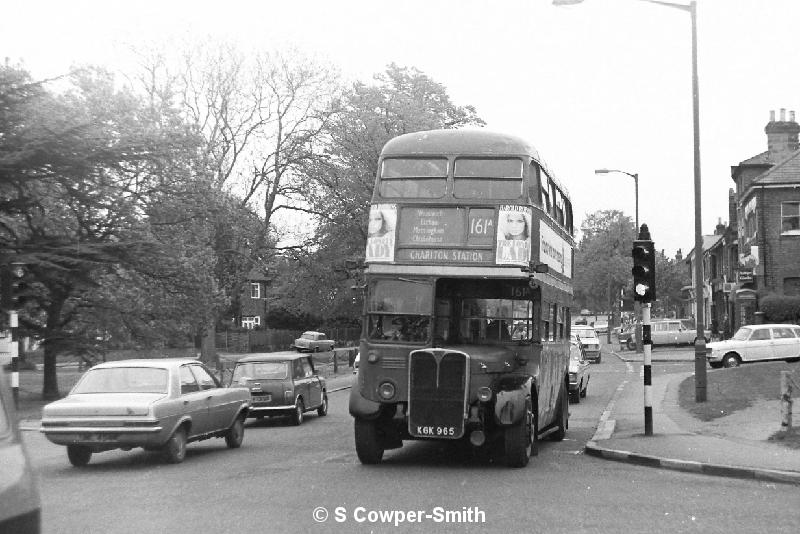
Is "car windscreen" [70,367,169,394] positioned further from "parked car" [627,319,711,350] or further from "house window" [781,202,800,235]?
"parked car" [627,319,711,350]

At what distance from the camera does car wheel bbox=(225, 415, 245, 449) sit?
54.0 feet

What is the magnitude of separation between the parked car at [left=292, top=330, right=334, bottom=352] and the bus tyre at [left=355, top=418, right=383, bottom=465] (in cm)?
5185

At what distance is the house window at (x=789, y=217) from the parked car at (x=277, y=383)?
116 feet

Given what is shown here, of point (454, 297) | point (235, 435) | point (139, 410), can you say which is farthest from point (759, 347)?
point (139, 410)

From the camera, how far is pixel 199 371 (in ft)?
51.8

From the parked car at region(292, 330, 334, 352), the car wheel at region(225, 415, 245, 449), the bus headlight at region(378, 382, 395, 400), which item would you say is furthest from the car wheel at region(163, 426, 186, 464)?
the parked car at region(292, 330, 334, 352)

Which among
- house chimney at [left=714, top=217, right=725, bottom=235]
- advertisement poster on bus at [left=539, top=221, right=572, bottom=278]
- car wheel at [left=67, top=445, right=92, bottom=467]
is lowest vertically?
car wheel at [left=67, top=445, right=92, bottom=467]

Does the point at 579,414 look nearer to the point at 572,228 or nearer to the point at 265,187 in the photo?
the point at 572,228

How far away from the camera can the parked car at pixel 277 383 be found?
70.6 feet

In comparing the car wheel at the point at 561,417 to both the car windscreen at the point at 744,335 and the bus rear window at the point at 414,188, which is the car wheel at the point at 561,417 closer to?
the bus rear window at the point at 414,188

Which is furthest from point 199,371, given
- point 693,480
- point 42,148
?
point 42,148

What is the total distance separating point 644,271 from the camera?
1730 centimetres

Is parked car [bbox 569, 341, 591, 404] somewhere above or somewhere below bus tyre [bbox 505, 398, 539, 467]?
above

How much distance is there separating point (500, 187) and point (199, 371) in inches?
216
